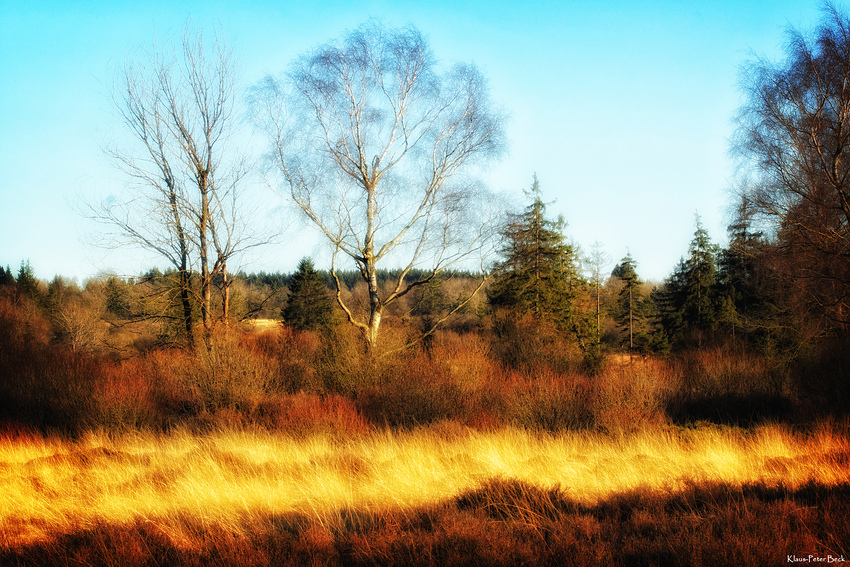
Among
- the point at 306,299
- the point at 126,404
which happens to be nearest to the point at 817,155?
the point at 126,404

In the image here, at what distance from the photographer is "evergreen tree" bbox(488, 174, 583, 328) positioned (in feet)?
85.2

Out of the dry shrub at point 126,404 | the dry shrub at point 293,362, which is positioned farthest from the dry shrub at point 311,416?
the dry shrub at point 126,404

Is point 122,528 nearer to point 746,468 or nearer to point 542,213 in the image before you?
point 746,468

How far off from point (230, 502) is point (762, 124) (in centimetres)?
1860

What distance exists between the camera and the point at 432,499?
597cm

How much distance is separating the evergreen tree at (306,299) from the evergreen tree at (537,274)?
1997 centimetres

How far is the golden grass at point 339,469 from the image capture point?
229 inches

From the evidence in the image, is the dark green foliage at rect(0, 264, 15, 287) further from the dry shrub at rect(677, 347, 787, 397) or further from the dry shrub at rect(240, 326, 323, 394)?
the dry shrub at rect(677, 347, 787, 397)

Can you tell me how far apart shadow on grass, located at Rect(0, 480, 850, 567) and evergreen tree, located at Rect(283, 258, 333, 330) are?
1471 inches

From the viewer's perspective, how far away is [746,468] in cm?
717

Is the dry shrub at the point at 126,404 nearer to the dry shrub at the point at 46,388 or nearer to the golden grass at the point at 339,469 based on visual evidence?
the dry shrub at the point at 46,388

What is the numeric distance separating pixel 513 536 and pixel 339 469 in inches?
145

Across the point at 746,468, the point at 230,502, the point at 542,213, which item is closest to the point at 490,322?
the point at 542,213

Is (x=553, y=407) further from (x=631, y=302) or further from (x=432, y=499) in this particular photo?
(x=631, y=302)
